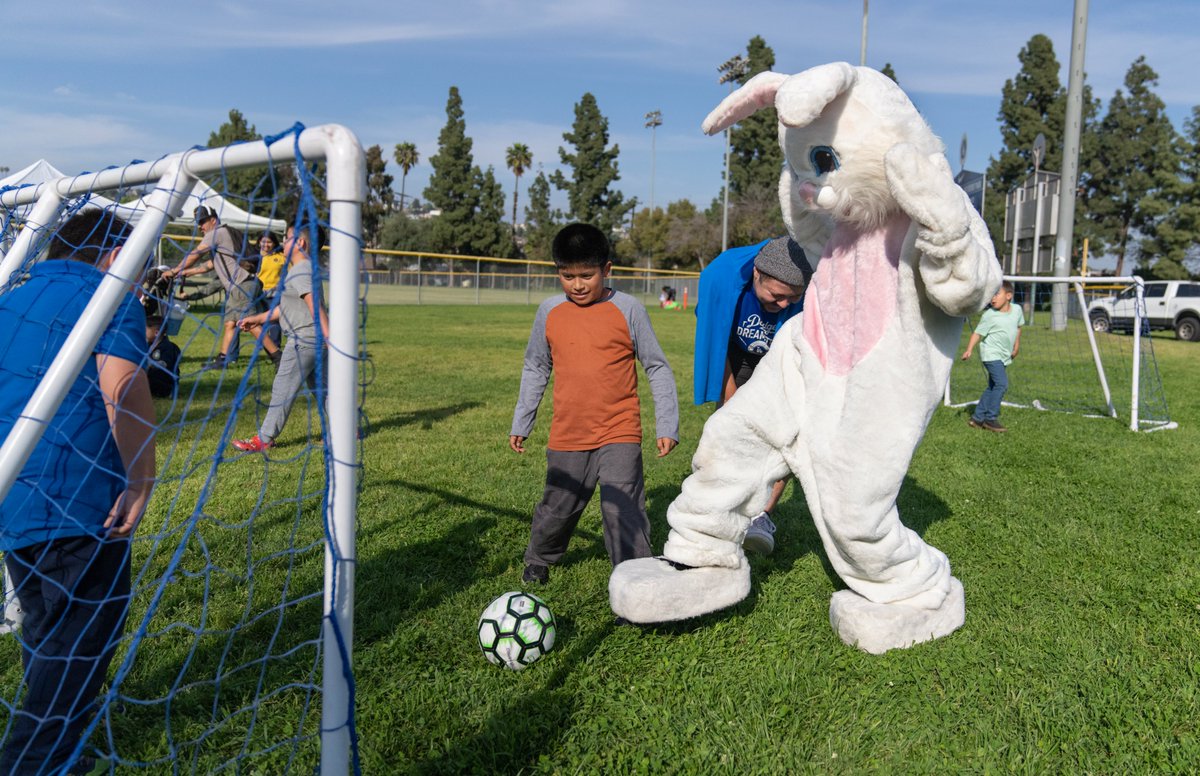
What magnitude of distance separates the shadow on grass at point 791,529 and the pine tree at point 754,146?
43728 millimetres

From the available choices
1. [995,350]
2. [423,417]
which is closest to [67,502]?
[423,417]

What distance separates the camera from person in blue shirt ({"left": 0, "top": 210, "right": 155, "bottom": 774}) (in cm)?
227

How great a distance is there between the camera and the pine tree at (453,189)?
51906 mm

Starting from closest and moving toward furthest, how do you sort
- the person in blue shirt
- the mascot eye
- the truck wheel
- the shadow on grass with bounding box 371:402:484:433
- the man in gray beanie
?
the person in blue shirt → the mascot eye → the man in gray beanie → the shadow on grass with bounding box 371:402:484:433 → the truck wheel

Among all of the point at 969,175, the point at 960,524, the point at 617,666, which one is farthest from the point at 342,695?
the point at 969,175

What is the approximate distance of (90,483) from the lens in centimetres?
235

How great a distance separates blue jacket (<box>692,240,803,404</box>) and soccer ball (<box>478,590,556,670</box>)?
1.52 m

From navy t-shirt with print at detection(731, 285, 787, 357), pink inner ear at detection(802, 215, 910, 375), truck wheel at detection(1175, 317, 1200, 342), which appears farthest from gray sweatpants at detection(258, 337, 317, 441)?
truck wheel at detection(1175, 317, 1200, 342)

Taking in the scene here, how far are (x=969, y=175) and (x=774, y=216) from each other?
103 feet

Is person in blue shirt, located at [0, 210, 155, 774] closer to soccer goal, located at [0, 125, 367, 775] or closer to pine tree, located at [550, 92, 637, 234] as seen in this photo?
soccer goal, located at [0, 125, 367, 775]

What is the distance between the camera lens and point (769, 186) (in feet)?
154

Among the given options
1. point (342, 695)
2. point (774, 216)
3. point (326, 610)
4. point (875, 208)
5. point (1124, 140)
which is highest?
point (1124, 140)

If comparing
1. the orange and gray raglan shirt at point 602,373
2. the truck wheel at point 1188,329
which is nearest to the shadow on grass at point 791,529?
the orange and gray raglan shirt at point 602,373

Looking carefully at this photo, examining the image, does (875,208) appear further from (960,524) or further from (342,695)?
(960,524)
